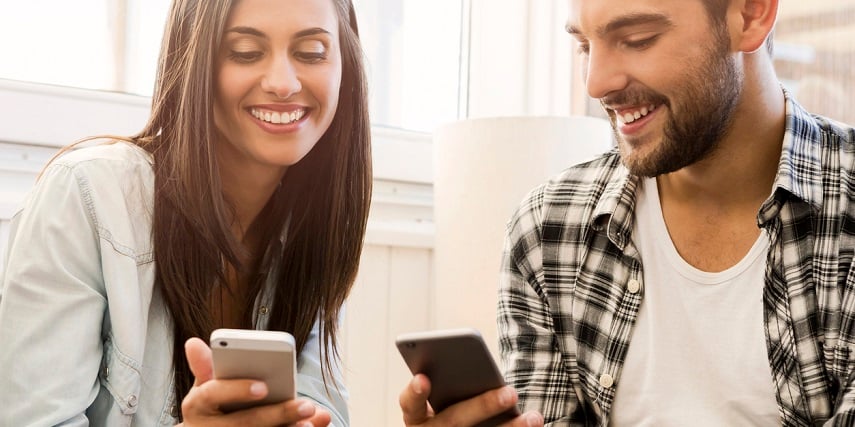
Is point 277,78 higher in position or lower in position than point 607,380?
higher

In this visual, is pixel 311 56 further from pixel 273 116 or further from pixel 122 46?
pixel 122 46

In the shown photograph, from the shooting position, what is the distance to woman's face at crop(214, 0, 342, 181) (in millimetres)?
1388

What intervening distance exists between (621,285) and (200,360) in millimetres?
644

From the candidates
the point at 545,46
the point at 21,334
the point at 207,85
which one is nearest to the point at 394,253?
the point at 545,46

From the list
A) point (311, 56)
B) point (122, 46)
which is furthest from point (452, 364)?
point (122, 46)

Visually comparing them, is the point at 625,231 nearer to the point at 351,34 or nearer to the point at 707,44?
the point at 707,44

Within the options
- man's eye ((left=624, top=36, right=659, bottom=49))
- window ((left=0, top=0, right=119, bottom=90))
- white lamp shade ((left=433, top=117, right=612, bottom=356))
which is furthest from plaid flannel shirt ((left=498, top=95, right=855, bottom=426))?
window ((left=0, top=0, right=119, bottom=90))

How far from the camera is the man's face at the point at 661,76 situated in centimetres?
136

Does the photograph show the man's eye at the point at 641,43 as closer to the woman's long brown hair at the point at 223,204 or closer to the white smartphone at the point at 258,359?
the woman's long brown hair at the point at 223,204

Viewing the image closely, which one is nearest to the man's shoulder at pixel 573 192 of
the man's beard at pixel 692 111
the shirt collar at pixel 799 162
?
the man's beard at pixel 692 111

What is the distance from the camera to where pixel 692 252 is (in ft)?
4.56

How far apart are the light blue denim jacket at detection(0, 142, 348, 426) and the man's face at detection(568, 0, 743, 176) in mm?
663

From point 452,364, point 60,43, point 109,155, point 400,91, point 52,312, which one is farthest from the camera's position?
point 400,91

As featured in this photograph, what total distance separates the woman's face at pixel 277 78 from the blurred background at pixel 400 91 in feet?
1.72
